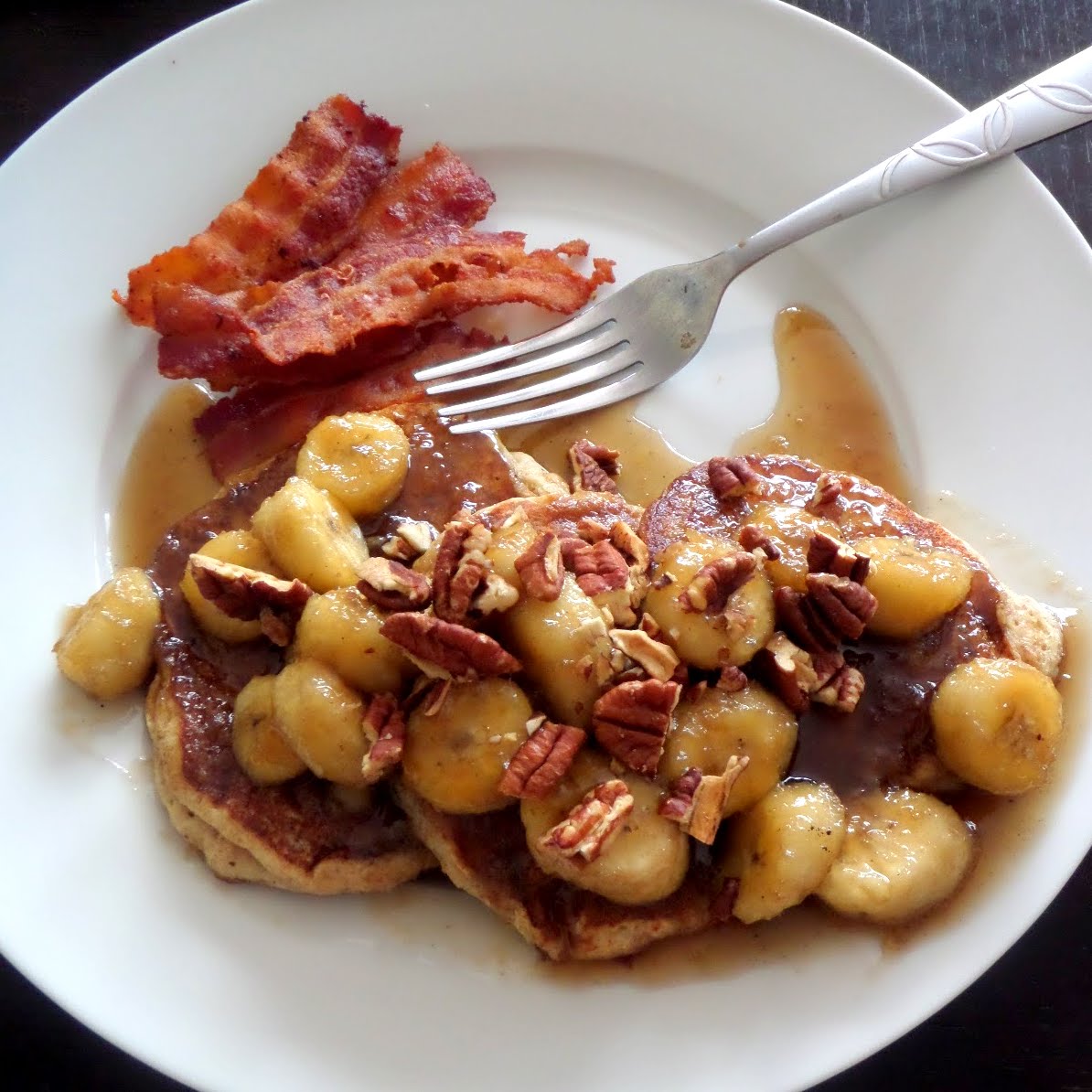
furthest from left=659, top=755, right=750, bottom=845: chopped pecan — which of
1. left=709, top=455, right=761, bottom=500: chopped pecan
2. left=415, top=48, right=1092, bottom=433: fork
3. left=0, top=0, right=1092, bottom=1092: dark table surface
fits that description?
left=415, top=48, right=1092, bottom=433: fork

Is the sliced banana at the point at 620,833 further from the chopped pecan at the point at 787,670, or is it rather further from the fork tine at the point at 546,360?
the fork tine at the point at 546,360

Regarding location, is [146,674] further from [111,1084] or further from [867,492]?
[867,492]

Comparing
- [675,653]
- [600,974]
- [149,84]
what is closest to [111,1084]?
[600,974]

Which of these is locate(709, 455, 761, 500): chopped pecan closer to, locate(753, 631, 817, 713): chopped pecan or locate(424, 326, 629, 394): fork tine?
locate(753, 631, 817, 713): chopped pecan

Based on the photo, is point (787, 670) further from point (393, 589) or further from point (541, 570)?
point (393, 589)

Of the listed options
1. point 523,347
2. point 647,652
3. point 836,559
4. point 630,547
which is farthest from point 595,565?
point 523,347
